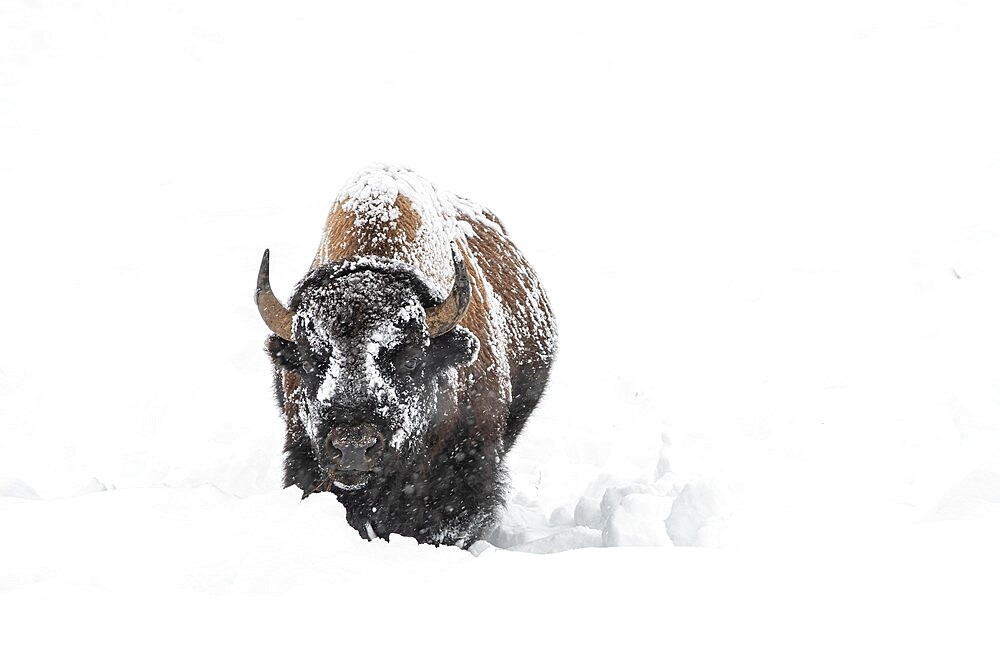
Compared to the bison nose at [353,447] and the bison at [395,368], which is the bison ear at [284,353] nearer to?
the bison at [395,368]

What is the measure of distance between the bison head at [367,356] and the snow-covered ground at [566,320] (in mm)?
Answer: 491

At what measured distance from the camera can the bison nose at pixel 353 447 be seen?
11.6ft

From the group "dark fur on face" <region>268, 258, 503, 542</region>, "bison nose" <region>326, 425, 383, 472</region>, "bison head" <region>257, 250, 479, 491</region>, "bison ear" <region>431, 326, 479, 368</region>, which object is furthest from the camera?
"bison ear" <region>431, 326, 479, 368</region>

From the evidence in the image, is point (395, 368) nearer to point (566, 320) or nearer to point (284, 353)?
point (284, 353)

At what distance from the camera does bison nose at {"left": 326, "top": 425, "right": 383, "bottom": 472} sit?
11.6 feet

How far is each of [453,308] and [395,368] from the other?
40 centimetres

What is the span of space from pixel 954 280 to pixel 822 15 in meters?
9.17

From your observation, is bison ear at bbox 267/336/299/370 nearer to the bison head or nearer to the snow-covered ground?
the bison head

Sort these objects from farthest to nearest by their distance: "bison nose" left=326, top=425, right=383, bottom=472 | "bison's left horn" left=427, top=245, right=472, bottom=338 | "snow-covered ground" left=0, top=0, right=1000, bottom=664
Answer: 1. "bison's left horn" left=427, top=245, right=472, bottom=338
2. "bison nose" left=326, top=425, right=383, bottom=472
3. "snow-covered ground" left=0, top=0, right=1000, bottom=664

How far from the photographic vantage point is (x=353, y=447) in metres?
3.54

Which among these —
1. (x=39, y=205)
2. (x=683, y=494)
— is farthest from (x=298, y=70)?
(x=683, y=494)

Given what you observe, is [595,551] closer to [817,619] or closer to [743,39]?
[817,619]

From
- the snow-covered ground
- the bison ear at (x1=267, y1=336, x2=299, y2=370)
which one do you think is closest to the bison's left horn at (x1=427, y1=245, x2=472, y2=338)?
the bison ear at (x1=267, y1=336, x2=299, y2=370)

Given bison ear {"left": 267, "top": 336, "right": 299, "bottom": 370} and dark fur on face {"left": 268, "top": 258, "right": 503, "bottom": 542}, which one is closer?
dark fur on face {"left": 268, "top": 258, "right": 503, "bottom": 542}
